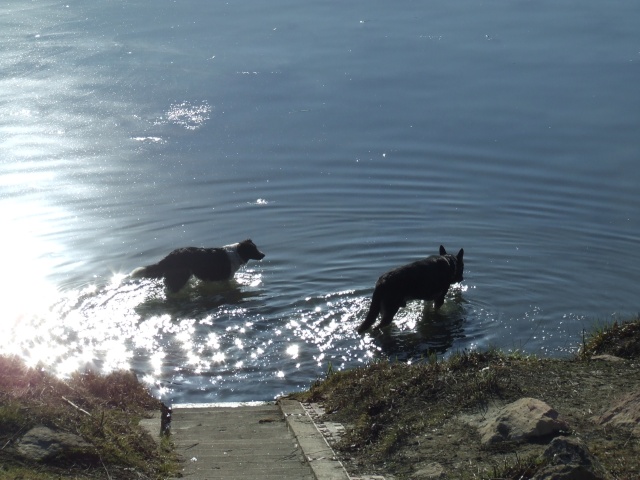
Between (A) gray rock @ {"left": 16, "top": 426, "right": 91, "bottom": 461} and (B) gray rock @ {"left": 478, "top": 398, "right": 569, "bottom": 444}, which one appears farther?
(B) gray rock @ {"left": 478, "top": 398, "right": 569, "bottom": 444}

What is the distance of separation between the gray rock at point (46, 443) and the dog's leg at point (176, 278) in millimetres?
7742

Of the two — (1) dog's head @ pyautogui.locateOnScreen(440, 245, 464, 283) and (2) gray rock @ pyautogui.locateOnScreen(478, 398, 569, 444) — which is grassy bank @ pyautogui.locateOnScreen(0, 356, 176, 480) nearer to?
(2) gray rock @ pyautogui.locateOnScreen(478, 398, 569, 444)

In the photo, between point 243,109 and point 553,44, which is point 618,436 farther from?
point 553,44

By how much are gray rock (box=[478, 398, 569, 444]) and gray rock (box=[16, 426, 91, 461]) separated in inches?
111

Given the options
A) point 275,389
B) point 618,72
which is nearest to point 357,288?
point 275,389

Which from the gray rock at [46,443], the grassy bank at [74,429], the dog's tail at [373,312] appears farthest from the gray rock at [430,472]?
the dog's tail at [373,312]

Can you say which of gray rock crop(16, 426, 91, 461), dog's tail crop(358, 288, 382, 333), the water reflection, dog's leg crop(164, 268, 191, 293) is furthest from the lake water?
gray rock crop(16, 426, 91, 461)

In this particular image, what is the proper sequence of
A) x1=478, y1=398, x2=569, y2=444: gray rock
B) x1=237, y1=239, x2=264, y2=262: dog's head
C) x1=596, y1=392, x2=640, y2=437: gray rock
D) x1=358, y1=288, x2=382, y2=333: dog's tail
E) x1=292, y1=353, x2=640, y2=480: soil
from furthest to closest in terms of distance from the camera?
1. x1=237, y1=239, x2=264, y2=262: dog's head
2. x1=358, y1=288, x2=382, y2=333: dog's tail
3. x1=596, y1=392, x2=640, y2=437: gray rock
4. x1=478, y1=398, x2=569, y2=444: gray rock
5. x1=292, y1=353, x2=640, y2=480: soil

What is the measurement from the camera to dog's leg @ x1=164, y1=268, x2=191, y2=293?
14281mm

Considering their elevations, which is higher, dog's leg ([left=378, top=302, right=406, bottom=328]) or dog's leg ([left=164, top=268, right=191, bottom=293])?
dog's leg ([left=164, top=268, right=191, bottom=293])

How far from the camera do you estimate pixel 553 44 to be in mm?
24844

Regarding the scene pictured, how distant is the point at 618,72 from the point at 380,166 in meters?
7.58

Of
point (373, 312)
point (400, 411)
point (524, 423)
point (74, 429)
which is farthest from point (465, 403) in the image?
point (373, 312)

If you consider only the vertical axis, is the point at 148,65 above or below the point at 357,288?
above
